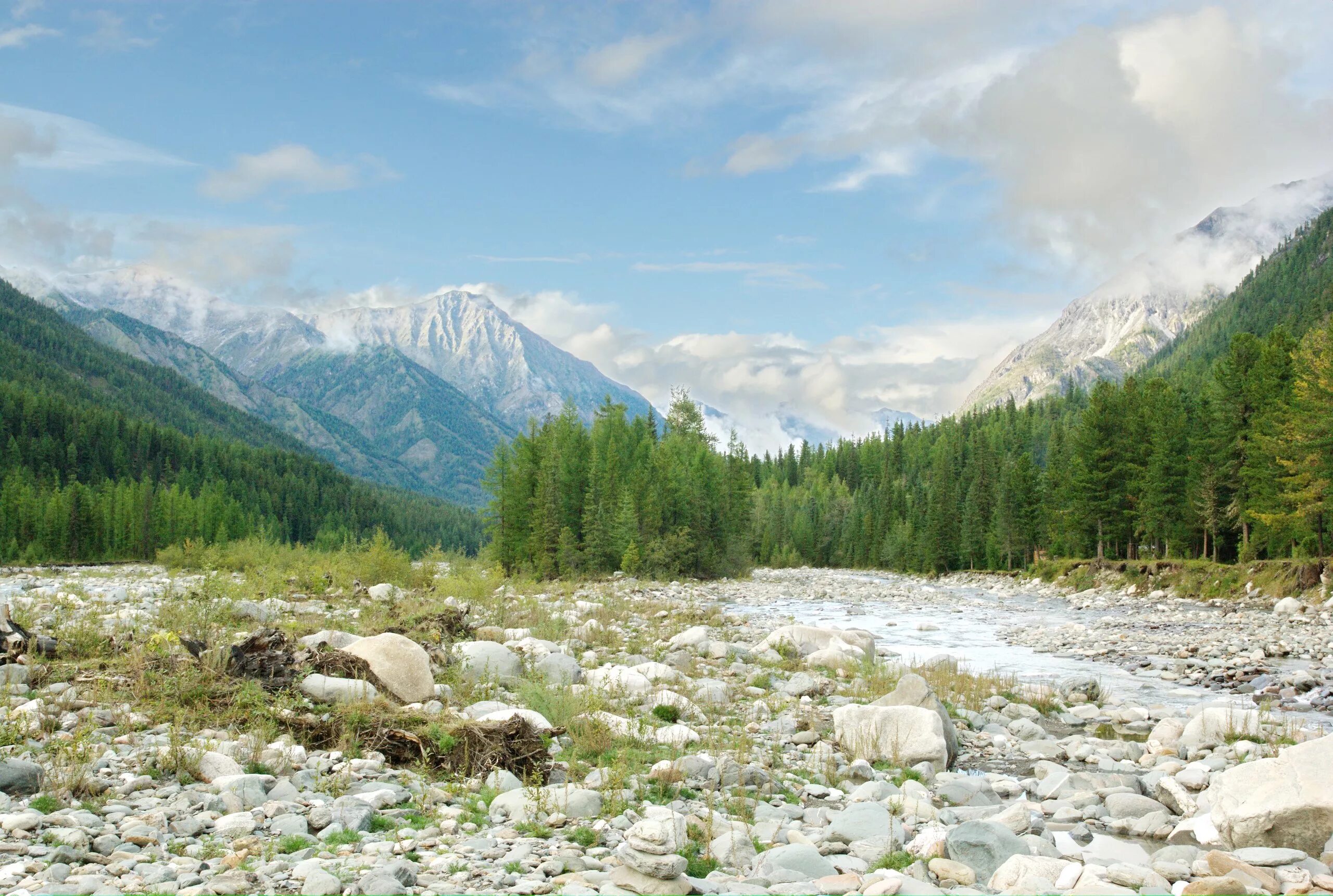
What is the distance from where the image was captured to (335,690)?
9984 mm

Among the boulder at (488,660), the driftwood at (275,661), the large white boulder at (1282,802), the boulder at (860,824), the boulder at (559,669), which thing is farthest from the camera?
the boulder at (559,669)

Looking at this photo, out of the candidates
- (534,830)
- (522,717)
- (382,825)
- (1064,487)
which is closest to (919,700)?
(522,717)

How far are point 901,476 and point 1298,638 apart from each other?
122841 mm

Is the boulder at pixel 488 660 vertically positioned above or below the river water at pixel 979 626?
above

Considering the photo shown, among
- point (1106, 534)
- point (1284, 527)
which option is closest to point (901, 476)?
point (1106, 534)

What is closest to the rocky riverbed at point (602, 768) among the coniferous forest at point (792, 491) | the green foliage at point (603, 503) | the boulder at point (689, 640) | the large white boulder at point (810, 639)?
the boulder at point (689, 640)

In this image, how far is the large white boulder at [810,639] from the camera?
18.7 meters

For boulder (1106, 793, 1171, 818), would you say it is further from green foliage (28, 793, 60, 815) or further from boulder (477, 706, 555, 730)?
green foliage (28, 793, 60, 815)

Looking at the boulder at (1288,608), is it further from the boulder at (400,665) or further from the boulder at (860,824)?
the boulder at (400,665)

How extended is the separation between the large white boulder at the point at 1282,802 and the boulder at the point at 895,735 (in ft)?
10.2

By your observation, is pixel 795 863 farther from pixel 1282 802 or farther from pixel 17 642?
pixel 17 642

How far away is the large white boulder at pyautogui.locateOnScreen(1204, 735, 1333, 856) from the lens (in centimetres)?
645

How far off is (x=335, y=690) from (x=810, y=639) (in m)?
12.3

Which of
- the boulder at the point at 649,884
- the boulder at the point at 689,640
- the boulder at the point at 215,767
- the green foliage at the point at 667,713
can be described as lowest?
the boulder at the point at 689,640
